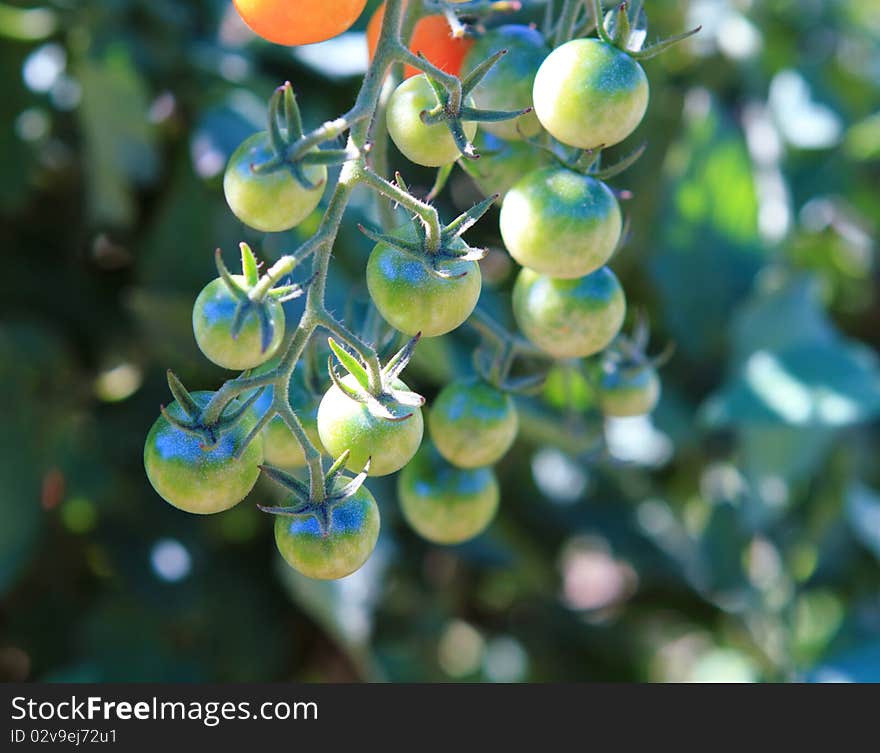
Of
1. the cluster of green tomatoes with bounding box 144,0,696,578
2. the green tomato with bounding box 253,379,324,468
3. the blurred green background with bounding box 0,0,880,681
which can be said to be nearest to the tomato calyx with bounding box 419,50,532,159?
the cluster of green tomatoes with bounding box 144,0,696,578

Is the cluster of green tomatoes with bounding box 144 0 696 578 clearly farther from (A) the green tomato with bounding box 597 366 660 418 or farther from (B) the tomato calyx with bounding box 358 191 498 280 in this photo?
(A) the green tomato with bounding box 597 366 660 418

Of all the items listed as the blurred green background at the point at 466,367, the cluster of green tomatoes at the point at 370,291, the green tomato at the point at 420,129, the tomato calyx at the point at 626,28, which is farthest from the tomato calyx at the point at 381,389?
the blurred green background at the point at 466,367

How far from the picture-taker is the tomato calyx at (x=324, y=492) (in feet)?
1.85

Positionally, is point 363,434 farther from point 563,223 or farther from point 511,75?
point 511,75

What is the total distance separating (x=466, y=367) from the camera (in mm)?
1017

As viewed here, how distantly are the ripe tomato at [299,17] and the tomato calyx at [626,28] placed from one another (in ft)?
0.49

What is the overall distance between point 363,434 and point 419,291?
85 mm

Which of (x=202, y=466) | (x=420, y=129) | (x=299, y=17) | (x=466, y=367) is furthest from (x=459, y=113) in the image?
(x=466, y=367)

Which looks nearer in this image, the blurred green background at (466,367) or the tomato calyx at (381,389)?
the tomato calyx at (381,389)

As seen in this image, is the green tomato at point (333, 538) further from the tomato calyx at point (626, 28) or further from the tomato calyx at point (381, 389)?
the tomato calyx at point (626, 28)

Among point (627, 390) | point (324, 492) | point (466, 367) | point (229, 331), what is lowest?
point (466, 367)

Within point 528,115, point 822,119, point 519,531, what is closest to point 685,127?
point 822,119

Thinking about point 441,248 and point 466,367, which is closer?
point 441,248

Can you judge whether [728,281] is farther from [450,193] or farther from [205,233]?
[205,233]
